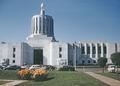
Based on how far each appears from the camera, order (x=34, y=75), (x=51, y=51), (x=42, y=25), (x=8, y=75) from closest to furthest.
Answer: (x=34, y=75)
(x=8, y=75)
(x=51, y=51)
(x=42, y=25)

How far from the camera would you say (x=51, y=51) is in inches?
4370

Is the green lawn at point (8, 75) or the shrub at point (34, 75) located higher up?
the shrub at point (34, 75)

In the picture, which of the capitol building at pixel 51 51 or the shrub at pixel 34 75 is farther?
the capitol building at pixel 51 51

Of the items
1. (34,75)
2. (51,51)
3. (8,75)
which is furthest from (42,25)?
(34,75)

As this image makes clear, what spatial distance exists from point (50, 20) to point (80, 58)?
25560mm

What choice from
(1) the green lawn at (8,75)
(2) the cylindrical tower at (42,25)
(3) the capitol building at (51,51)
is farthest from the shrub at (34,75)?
(2) the cylindrical tower at (42,25)

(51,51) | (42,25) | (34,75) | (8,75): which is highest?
(42,25)

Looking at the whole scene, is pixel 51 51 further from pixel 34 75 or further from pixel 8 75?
pixel 34 75

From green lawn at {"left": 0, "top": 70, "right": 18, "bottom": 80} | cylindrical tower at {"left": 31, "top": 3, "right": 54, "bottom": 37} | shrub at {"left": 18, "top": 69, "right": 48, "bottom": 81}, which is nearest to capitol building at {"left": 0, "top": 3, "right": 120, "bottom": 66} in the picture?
cylindrical tower at {"left": 31, "top": 3, "right": 54, "bottom": 37}

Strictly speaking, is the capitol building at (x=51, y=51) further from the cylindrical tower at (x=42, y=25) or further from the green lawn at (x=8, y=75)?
the green lawn at (x=8, y=75)

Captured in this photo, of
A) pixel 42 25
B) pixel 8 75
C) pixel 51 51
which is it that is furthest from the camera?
pixel 42 25

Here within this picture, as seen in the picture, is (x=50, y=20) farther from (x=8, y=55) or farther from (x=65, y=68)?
(x=65, y=68)

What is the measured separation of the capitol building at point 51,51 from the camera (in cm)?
10862

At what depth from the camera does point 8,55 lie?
357ft
